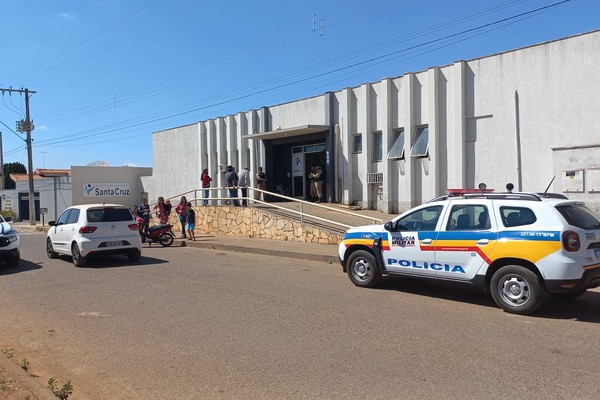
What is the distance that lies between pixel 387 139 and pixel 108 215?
10.3 m

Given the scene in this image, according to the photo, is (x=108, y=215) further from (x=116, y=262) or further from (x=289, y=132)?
(x=289, y=132)

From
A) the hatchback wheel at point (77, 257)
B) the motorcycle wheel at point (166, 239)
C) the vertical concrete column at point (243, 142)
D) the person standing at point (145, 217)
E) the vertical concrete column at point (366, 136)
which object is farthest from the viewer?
the vertical concrete column at point (243, 142)

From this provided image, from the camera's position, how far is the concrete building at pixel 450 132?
14.1m

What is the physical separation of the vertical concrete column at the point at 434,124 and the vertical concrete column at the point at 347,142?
396cm

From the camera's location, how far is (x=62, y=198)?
137 feet

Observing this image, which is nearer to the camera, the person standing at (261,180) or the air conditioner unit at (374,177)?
the air conditioner unit at (374,177)

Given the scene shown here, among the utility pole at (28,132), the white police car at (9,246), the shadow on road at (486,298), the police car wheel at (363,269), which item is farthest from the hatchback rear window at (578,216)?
the utility pole at (28,132)

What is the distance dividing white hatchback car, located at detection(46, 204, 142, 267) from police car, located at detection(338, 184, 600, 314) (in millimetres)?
7363

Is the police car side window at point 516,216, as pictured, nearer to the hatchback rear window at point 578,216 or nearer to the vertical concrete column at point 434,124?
the hatchback rear window at point 578,216

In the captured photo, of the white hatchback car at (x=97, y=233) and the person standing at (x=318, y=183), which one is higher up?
the person standing at (x=318, y=183)

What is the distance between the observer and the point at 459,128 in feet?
54.3

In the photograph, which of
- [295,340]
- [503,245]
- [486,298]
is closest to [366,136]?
[486,298]

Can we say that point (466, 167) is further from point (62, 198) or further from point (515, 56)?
point (62, 198)

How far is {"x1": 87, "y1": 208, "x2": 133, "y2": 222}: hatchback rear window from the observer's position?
1319cm
